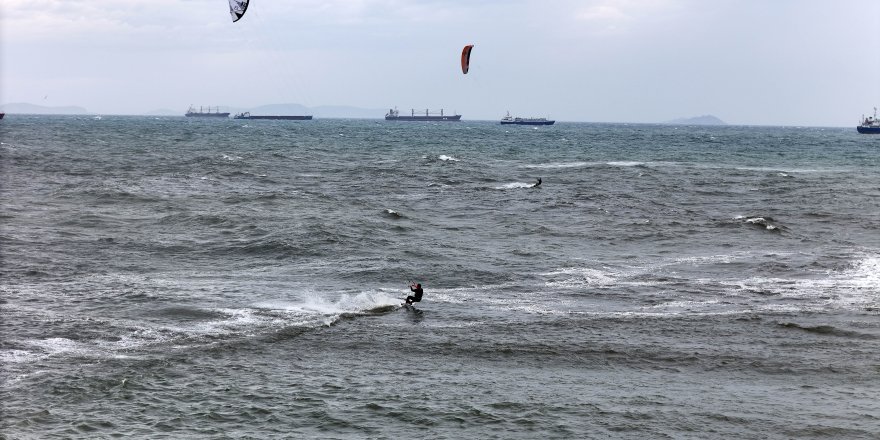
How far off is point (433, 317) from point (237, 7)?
9.94 m

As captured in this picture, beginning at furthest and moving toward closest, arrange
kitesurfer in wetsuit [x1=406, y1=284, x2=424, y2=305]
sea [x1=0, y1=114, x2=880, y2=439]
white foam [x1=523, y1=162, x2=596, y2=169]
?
1. white foam [x1=523, y1=162, x2=596, y2=169]
2. kitesurfer in wetsuit [x1=406, y1=284, x2=424, y2=305]
3. sea [x1=0, y1=114, x2=880, y2=439]

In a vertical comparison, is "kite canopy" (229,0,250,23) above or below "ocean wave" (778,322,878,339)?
above

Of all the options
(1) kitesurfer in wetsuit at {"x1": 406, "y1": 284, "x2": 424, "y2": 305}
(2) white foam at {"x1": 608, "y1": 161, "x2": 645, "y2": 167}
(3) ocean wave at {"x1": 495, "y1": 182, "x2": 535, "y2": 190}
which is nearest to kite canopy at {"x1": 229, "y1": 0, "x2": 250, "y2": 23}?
(1) kitesurfer in wetsuit at {"x1": 406, "y1": 284, "x2": 424, "y2": 305}

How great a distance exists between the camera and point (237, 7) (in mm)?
23016

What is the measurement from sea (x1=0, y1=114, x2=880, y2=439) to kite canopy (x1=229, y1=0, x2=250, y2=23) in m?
8.03

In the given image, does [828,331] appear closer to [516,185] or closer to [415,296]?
[415,296]

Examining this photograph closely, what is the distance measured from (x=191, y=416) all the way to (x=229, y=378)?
2.28 meters

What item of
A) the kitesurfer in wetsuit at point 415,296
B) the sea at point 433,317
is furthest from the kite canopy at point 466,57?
the kitesurfer in wetsuit at point 415,296

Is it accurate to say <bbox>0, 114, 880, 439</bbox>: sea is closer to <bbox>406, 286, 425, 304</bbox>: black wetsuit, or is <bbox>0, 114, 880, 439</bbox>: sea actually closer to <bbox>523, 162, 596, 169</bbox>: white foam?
<bbox>406, 286, 425, 304</bbox>: black wetsuit

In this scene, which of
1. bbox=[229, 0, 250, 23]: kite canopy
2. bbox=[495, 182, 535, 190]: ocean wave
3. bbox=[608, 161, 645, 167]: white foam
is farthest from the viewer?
bbox=[608, 161, 645, 167]: white foam

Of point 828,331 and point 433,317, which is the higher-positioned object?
point 828,331

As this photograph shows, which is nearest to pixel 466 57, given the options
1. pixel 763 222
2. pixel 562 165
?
pixel 763 222

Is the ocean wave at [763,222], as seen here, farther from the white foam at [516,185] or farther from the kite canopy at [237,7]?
the kite canopy at [237,7]

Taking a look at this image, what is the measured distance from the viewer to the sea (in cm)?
1706
